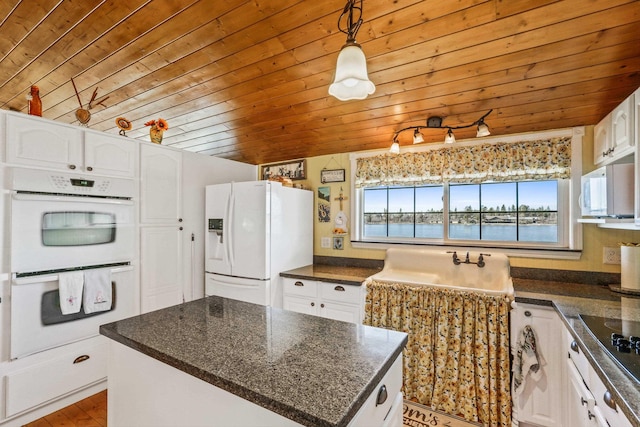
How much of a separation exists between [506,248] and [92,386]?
11.1ft

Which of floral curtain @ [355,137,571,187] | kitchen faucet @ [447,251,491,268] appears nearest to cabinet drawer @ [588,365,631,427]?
kitchen faucet @ [447,251,491,268]

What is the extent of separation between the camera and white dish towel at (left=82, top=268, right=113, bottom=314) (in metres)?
2.12

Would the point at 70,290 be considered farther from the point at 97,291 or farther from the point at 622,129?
the point at 622,129

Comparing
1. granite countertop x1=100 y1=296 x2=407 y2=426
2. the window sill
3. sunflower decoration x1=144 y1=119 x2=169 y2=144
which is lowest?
granite countertop x1=100 y1=296 x2=407 y2=426

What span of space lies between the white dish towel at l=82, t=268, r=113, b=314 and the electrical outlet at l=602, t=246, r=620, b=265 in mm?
3635

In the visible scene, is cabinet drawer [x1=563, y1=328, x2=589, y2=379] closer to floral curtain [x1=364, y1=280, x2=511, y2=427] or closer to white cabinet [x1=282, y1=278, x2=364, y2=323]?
floral curtain [x1=364, y1=280, x2=511, y2=427]

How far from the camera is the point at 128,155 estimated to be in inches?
93.7

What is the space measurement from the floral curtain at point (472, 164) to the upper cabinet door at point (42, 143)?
2333 mm

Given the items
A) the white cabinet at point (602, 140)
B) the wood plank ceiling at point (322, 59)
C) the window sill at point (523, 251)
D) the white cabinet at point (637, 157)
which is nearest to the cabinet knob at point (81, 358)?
the wood plank ceiling at point (322, 59)

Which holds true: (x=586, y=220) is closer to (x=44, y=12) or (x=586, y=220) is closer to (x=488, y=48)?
(x=488, y=48)

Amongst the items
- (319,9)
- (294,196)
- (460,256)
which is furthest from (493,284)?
(319,9)

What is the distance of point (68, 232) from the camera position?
2.04 metres

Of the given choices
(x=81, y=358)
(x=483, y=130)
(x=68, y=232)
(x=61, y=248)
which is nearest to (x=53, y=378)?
(x=81, y=358)

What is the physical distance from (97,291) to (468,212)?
3.05 meters
